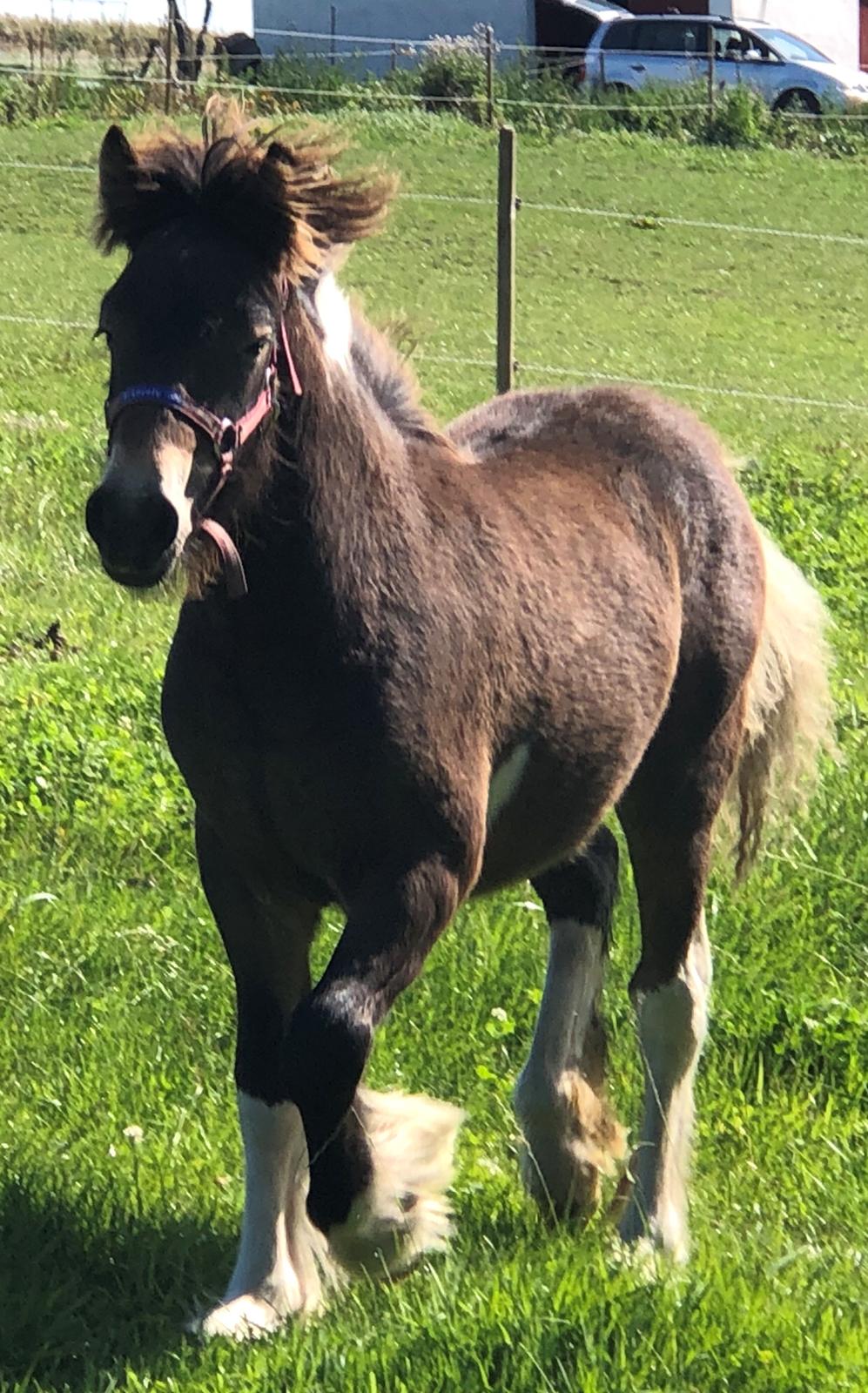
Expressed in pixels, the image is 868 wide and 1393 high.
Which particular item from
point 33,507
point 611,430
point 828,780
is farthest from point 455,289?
point 611,430

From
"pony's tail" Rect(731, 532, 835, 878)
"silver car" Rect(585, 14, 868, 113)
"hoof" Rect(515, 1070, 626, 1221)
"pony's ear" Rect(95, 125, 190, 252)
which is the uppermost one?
"silver car" Rect(585, 14, 868, 113)

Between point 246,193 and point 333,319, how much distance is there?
1.34 feet

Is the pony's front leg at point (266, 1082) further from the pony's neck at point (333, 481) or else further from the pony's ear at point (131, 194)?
the pony's ear at point (131, 194)

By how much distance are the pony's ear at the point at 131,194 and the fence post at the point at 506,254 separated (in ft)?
22.9

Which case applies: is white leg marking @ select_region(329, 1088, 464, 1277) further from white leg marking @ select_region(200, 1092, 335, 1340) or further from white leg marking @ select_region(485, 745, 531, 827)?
white leg marking @ select_region(485, 745, 531, 827)

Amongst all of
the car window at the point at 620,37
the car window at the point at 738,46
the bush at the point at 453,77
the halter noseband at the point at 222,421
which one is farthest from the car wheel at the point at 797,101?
the halter noseband at the point at 222,421

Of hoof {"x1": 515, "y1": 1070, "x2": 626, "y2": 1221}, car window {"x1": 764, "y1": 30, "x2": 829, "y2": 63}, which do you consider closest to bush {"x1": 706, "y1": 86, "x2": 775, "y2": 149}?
car window {"x1": 764, "y1": 30, "x2": 829, "y2": 63}

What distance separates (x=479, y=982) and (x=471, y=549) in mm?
1438

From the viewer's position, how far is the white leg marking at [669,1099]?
3.96m

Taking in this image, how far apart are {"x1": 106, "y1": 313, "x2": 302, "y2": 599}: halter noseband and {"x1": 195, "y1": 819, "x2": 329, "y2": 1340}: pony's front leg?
23.2 inches

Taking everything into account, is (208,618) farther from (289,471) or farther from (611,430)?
(611,430)

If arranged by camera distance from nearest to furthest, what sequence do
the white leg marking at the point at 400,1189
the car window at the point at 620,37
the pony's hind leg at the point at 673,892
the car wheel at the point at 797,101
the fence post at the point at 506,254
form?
the white leg marking at the point at 400,1189
the pony's hind leg at the point at 673,892
the fence post at the point at 506,254
the car wheel at the point at 797,101
the car window at the point at 620,37

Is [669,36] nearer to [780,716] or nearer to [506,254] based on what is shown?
[506,254]

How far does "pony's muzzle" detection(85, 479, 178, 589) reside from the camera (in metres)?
2.88
